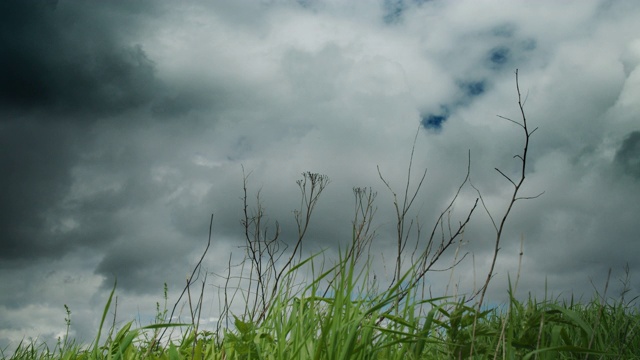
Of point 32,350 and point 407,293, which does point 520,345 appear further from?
point 32,350

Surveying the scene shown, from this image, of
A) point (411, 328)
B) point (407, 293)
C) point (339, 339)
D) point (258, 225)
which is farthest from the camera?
point (258, 225)

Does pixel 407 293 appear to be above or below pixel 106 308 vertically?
above

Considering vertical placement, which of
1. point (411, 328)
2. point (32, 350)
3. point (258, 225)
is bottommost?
point (32, 350)

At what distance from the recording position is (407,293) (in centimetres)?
243

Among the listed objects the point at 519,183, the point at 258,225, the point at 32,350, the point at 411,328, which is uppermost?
the point at 258,225

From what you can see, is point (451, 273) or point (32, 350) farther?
point (32, 350)

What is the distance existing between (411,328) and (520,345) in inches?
17.0

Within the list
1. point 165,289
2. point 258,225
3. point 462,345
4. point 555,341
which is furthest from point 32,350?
point 555,341

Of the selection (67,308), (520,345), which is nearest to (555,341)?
(520,345)

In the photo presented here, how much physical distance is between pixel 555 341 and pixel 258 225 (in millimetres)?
3642

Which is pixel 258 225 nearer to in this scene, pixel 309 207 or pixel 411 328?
pixel 309 207

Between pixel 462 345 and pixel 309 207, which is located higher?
pixel 309 207

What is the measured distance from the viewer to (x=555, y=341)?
220cm

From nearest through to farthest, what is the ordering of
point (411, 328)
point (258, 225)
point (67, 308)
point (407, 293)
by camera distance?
point (411, 328) → point (407, 293) → point (67, 308) → point (258, 225)
